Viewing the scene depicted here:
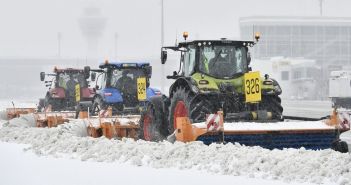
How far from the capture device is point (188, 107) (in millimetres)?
11656

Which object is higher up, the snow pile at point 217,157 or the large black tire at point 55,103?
the snow pile at point 217,157

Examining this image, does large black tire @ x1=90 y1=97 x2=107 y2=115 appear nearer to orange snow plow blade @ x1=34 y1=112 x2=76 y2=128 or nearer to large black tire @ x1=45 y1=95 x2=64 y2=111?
orange snow plow blade @ x1=34 y1=112 x2=76 y2=128

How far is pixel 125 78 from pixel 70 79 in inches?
300

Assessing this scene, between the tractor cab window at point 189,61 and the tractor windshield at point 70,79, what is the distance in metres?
14.2

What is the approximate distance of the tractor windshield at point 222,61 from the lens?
12.7 m

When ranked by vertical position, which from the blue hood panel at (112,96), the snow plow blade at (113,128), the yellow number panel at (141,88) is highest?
the yellow number panel at (141,88)

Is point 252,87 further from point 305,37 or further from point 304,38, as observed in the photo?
point 305,37

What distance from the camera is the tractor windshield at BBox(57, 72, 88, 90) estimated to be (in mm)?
26984

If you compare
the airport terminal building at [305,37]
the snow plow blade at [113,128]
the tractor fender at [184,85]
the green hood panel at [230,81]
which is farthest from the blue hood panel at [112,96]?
the airport terminal building at [305,37]

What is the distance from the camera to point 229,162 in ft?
28.7

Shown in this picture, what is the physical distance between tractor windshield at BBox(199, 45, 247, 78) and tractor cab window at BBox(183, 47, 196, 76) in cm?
25

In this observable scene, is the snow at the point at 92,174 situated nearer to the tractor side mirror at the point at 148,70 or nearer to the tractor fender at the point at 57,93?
the tractor side mirror at the point at 148,70

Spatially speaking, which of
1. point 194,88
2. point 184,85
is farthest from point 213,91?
point 184,85

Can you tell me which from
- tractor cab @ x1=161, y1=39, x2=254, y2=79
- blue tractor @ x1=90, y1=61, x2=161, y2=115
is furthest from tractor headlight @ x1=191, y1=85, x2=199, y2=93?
blue tractor @ x1=90, y1=61, x2=161, y2=115
